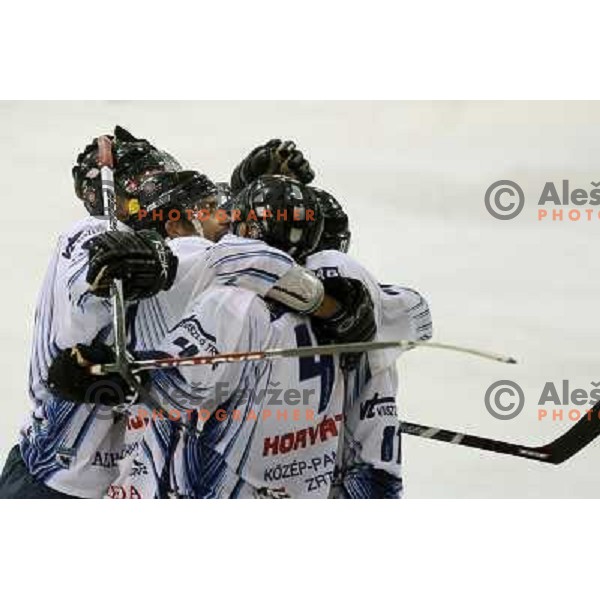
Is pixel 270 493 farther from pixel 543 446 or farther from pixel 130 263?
pixel 543 446

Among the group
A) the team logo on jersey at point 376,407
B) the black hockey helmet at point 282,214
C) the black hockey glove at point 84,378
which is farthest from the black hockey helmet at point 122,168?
the team logo on jersey at point 376,407

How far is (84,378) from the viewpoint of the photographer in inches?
109

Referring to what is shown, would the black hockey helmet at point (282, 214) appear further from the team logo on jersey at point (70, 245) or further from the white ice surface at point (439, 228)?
the white ice surface at point (439, 228)

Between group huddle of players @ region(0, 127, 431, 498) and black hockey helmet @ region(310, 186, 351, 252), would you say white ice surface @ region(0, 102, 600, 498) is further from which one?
black hockey helmet @ region(310, 186, 351, 252)

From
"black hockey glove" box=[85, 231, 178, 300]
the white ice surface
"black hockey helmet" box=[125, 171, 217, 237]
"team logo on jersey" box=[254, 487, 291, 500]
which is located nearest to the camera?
"black hockey glove" box=[85, 231, 178, 300]

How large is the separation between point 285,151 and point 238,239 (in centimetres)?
57

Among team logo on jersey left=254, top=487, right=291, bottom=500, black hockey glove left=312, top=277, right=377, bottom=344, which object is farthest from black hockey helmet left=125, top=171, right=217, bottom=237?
team logo on jersey left=254, top=487, right=291, bottom=500

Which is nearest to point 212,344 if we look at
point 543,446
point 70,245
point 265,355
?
point 265,355

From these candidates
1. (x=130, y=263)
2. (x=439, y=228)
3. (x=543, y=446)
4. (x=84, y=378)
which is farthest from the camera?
(x=439, y=228)

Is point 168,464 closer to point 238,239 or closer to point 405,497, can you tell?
point 238,239

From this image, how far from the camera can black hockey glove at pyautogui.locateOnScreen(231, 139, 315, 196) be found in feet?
10.1

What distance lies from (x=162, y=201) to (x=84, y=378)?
44 centimetres

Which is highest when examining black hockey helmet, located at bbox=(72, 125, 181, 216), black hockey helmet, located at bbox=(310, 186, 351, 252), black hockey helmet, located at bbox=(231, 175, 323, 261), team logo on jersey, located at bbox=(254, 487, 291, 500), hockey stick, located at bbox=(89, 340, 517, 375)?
black hockey helmet, located at bbox=(72, 125, 181, 216)

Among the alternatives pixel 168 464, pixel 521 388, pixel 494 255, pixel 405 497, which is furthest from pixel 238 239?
pixel 494 255
